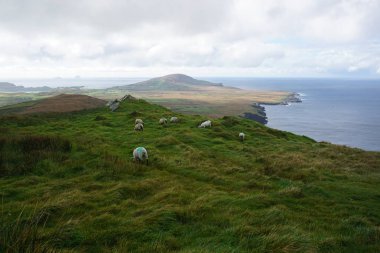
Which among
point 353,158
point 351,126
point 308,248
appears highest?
point 308,248

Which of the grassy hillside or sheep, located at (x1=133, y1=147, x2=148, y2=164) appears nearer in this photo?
the grassy hillside

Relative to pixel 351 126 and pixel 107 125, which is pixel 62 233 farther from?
pixel 351 126

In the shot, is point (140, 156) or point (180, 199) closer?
point (180, 199)

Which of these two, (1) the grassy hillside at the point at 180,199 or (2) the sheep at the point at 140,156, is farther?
(2) the sheep at the point at 140,156

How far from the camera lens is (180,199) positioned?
11953 millimetres

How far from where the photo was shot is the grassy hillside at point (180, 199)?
8102 mm

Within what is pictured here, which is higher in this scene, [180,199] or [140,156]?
[140,156]

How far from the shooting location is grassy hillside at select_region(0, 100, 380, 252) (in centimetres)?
810

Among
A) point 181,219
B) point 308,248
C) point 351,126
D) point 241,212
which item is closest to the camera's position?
point 308,248

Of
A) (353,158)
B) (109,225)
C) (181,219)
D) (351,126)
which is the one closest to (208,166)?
(181,219)

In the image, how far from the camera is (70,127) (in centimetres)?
3331

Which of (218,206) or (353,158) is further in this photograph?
(353,158)

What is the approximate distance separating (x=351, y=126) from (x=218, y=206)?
470ft

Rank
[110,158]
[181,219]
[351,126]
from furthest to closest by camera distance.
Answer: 1. [351,126]
2. [110,158]
3. [181,219]
